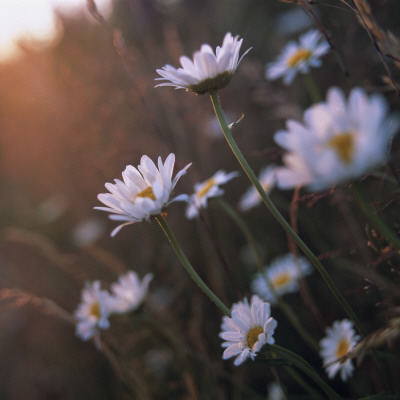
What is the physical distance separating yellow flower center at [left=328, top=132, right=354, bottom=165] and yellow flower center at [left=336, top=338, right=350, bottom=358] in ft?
2.26

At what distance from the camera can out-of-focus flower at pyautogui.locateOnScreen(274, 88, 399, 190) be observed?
1.63ft

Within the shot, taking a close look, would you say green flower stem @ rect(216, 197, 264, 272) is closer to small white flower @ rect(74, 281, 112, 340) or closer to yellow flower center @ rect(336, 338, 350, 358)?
yellow flower center @ rect(336, 338, 350, 358)

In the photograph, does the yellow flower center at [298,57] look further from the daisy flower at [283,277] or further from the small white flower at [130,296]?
the small white flower at [130,296]

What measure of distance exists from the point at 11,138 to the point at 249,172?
4493 mm

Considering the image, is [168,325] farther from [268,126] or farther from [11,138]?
[11,138]

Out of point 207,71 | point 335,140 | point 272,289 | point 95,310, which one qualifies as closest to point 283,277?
point 272,289

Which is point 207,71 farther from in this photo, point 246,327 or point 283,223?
point 246,327

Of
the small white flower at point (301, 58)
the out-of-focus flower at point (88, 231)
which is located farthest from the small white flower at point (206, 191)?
the out-of-focus flower at point (88, 231)

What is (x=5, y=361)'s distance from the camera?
2.97 m

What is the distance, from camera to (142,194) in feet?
2.95

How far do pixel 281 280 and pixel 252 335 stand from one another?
3.34 ft

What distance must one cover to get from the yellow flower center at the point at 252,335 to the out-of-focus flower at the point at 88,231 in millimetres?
2415

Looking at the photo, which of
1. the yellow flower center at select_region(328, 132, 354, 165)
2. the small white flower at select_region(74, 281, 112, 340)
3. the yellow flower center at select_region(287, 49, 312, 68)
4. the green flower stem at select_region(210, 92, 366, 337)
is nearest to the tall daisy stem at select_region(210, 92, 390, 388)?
the green flower stem at select_region(210, 92, 366, 337)

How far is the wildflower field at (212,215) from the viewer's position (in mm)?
791
